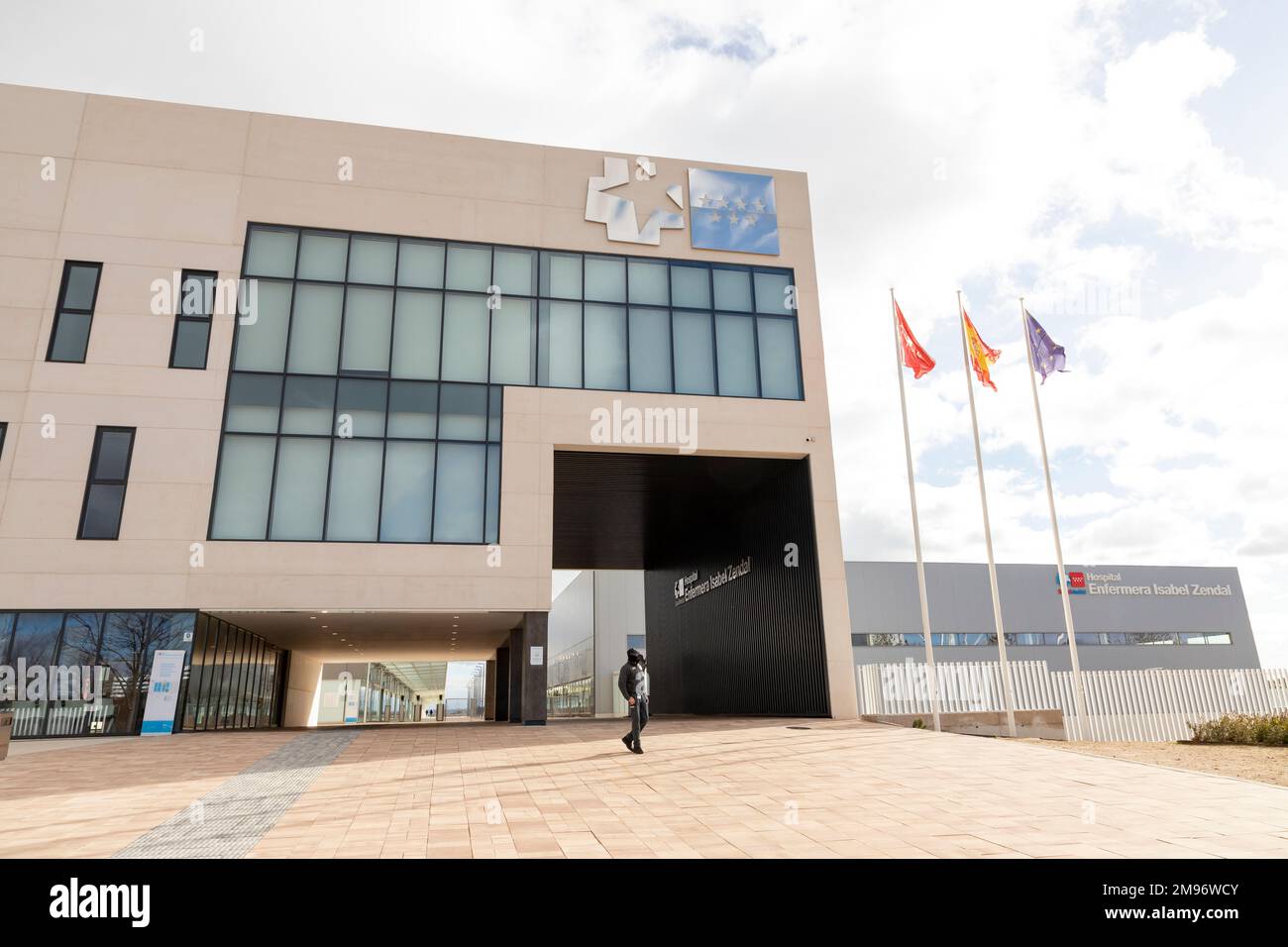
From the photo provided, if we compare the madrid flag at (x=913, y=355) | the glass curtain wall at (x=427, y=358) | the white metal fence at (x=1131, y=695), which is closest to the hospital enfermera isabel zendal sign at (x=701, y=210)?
the glass curtain wall at (x=427, y=358)

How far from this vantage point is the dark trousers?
11879 millimetres

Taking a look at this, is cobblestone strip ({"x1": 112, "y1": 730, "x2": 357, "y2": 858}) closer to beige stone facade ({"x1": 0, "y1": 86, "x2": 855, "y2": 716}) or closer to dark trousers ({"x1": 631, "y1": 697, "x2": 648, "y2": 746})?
dark trousers ({"x1": 631, "y1": 697, "x2": 648, "y2": 746})

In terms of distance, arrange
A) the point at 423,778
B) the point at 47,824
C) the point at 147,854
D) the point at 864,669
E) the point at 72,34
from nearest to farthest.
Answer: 1. the point at 147,854
2. the point at 47,824
3. the point at 423,778
4. the point at 72,34
5. the point at 864,669

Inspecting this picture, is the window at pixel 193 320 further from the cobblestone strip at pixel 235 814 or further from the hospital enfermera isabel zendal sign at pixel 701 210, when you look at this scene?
the cobblestone strip at pixel 235 814

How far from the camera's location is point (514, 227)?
69.5ft

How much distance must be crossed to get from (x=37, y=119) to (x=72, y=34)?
11.8 feet

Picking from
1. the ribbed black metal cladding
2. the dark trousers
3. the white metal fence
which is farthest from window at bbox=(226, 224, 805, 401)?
the dark trousers

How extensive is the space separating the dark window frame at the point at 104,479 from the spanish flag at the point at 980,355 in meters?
19.9

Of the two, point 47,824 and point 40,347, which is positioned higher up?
point 40,347

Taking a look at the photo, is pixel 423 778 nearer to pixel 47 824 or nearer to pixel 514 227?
pixel 47 824

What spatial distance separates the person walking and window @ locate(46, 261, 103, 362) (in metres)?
15.3

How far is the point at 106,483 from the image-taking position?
17.7m

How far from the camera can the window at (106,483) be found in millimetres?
17484
